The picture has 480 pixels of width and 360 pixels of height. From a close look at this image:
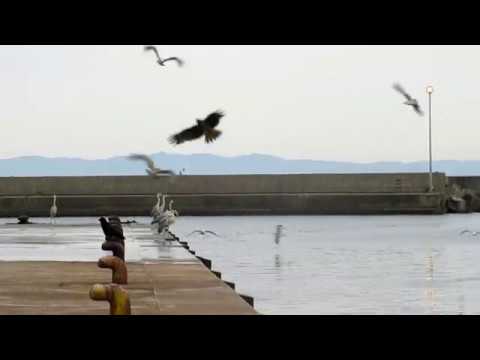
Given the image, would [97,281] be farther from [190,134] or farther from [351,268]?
[351,268]

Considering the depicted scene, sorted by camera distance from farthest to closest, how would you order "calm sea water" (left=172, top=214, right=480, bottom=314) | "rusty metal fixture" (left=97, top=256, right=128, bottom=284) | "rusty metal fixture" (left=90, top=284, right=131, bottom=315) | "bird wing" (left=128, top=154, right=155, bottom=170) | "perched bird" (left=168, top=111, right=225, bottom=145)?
"bird wing" (left=128, top=154, right=155, bottom=170) → "calm sea water" (left=172, top=214, right=480, bottom=314) → "perched bird" (left=168, top=111, right=225, bottom=145) → "rusty metal fixture" (left=97, top=256, right=128, bottom=284) → "rusty metal fixture" (left=90, top=284, right=131, bottom=315)

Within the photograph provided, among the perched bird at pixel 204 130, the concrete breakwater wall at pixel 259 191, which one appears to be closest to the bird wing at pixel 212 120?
the perched bird at pixel 204 130

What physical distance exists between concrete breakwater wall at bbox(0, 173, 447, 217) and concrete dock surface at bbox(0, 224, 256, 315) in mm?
37686

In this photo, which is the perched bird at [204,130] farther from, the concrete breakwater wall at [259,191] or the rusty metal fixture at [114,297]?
the concrete breakwater wall at [259,191]

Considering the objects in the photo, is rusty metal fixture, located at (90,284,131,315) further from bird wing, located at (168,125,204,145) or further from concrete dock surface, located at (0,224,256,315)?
bird wing, located at (168,125,204,145)

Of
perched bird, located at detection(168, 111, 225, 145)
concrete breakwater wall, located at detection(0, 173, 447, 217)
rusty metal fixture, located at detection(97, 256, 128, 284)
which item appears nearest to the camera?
rusty metal fixture, located at detection(97, 256, 128, 284)

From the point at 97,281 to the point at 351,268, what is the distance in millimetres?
11359

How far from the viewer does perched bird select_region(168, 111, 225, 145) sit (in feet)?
48.9

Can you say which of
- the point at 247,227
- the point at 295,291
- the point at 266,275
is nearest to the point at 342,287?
the point at 295,291

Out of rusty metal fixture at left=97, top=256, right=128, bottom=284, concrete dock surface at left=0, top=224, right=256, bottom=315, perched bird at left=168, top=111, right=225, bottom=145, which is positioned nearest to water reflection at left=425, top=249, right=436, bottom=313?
concrete dock surface at left=0, top=224, right=256, bottom=315

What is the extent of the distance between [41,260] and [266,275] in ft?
20.0

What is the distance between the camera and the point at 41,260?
16.8m

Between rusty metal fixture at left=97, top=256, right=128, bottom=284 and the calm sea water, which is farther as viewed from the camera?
the calm sea water
